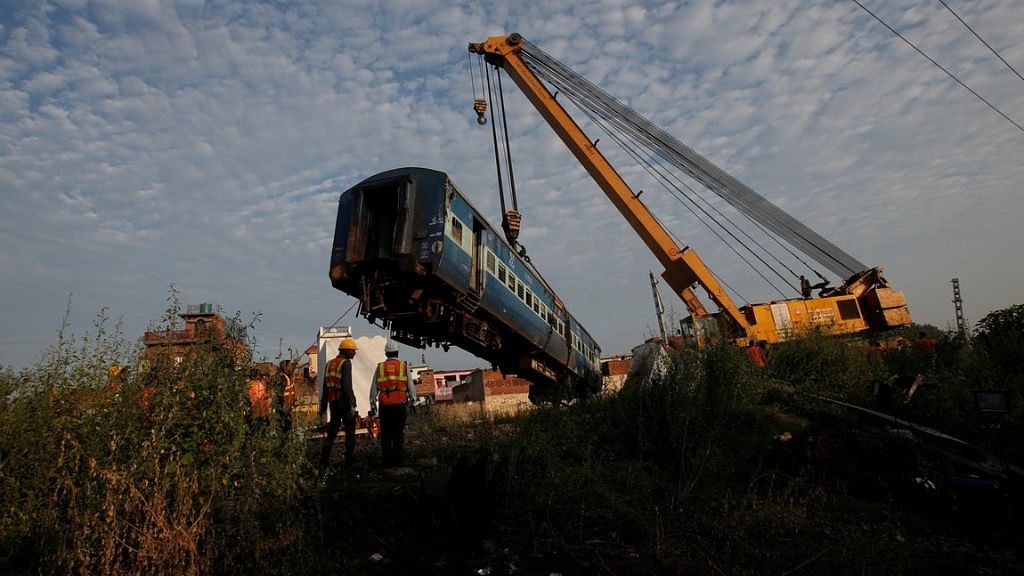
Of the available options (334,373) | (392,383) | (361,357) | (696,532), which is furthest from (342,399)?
(361,357)

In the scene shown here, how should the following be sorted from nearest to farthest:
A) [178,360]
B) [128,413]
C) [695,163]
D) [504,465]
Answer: [128,413]
[178,360]
[504,465]
[695,163]

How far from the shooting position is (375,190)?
28.1ft

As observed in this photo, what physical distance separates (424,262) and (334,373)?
1.99m

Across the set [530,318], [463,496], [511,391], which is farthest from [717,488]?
[511,391]

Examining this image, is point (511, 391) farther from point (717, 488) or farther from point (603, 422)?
point (717, 488)

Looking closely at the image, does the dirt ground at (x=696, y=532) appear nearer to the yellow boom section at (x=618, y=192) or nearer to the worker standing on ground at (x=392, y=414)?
the worker standing on ground at (x=392, y=414)

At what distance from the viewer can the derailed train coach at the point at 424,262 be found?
8.05 meters

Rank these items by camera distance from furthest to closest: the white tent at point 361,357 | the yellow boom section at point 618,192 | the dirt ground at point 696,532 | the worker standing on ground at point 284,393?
the white tent at point 361,357 → the yellow boom section at point 618,192 → the worker standing on ground at point 284,393 → the dirt ground at point 696,532

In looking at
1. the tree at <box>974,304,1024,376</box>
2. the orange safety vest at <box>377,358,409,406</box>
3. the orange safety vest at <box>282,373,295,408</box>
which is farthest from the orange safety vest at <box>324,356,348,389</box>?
the tree at <box>974,304,1024,376</box>

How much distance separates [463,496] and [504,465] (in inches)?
27.2

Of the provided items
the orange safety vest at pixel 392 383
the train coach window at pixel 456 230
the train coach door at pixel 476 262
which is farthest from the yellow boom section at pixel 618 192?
the orange safety vest at pixel 392 383

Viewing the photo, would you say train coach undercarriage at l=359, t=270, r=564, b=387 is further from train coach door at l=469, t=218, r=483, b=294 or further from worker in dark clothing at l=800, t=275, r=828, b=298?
worker in dark clothing at l=800, t=275, r=828, b=298

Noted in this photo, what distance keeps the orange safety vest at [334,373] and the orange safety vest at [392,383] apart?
1.71 ft

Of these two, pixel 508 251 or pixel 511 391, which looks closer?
pixel 508 251
